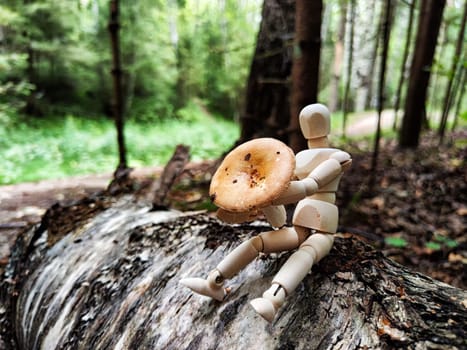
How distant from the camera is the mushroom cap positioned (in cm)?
73

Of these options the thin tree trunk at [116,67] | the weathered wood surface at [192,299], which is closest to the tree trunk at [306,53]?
the weathered wood surface at [192,299]

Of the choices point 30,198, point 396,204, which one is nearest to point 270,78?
point 396,204

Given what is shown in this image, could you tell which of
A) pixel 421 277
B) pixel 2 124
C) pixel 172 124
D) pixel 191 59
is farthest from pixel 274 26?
pixel 191 59

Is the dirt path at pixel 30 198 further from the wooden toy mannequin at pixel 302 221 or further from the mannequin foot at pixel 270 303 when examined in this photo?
the mannequin foot at pixel 270 303

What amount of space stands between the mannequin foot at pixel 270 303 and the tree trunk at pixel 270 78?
233cm

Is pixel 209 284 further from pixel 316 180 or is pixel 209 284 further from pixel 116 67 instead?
pixel 116 67

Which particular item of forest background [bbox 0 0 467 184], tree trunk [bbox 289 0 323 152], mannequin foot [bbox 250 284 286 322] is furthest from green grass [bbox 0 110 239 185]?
mannequin foot [bbox 250 284 286 322]

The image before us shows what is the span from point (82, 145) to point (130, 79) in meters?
5.10

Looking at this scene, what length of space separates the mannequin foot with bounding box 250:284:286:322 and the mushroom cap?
0.67 feet

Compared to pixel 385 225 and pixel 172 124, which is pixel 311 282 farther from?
pixel 172 124

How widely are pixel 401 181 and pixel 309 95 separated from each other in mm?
2439

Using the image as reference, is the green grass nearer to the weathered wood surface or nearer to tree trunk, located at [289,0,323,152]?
tree trunk, located at [289,0,323,152]

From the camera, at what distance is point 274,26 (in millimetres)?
3078

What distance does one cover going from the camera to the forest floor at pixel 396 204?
2.39 metres
